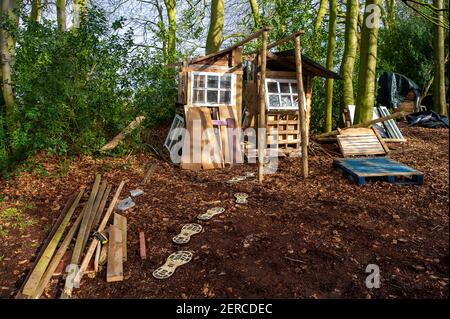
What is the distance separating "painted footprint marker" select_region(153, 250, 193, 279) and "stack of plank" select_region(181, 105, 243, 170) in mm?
3723

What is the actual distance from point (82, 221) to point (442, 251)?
435 centimetres

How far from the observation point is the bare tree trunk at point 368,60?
8.16m

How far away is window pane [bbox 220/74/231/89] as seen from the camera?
8.48 m

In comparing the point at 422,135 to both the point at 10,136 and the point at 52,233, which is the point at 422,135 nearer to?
the point at 52,233

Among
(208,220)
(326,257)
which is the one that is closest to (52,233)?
(208,220)

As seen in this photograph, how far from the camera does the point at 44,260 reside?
12.8ft

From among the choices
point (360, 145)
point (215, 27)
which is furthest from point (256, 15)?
point (360, 145)

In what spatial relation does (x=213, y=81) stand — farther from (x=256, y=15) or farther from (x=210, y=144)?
(x=256, y=15)

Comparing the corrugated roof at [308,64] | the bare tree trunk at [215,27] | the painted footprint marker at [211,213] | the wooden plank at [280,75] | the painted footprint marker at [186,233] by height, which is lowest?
the painted footprint marker at [186,233]

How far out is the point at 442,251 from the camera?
369 cm

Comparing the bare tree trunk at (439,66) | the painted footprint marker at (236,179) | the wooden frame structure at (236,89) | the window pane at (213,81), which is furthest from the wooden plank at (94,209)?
the bare tree trunk at (439,66)

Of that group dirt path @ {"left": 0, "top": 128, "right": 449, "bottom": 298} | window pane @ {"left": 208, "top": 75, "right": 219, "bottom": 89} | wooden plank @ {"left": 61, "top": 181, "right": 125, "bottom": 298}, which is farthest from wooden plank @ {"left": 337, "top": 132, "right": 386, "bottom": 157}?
wooden plank @ {"left": 61, "top": 181, "right": 125, "bottom": 298}

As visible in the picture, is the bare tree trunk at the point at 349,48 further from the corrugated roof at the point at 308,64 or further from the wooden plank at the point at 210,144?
the wooden plank at the point at 210,144

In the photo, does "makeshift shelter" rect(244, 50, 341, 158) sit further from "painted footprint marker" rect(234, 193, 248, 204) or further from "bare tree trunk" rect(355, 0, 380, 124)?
"painted footprint marker" rect(234, 193, 248, 204)
